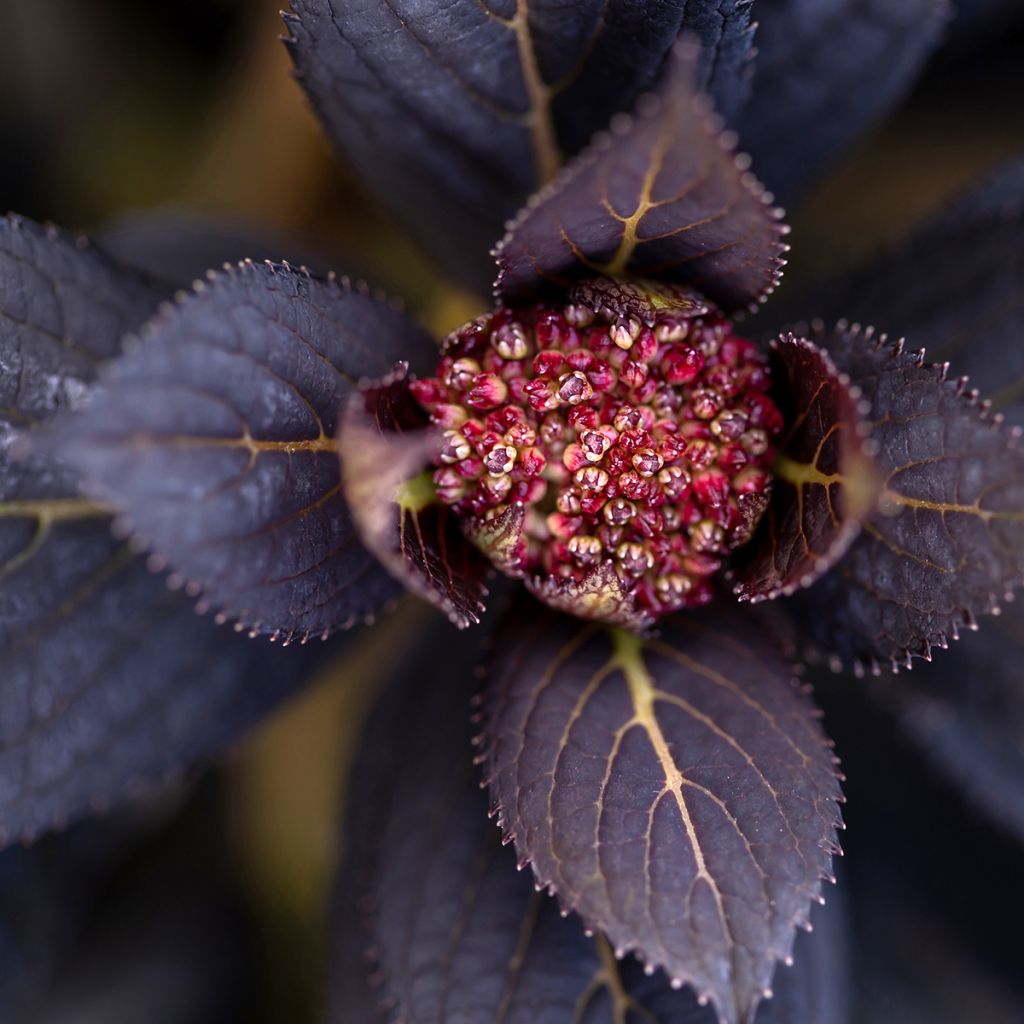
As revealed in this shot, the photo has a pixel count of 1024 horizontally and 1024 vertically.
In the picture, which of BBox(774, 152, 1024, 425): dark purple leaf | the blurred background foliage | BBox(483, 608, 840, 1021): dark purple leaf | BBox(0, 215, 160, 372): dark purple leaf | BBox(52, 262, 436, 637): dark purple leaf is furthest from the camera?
the blurred background foliage

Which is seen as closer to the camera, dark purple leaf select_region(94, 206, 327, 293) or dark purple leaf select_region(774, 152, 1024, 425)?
dark purple leaf select_region(774, 152, 1024, 425)

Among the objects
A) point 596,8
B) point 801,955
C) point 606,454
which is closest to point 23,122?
point 596,8

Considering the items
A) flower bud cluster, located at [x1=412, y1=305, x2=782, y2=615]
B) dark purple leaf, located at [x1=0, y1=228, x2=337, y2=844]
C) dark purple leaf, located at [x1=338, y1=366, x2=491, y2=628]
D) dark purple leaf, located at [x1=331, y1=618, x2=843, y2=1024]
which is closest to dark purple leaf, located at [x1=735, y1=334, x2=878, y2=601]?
flower bud cluster, located at [x1=412, y1=305, x2=782, y2=615]

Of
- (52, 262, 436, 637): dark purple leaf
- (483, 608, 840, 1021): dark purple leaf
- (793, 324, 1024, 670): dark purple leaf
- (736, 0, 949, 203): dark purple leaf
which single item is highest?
(736, 0, 949, 203): dark purple leaf

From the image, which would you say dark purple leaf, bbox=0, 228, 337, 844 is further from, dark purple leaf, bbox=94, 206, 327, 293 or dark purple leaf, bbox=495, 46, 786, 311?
dark purple leaf, bbox=495, 46, 786, 311

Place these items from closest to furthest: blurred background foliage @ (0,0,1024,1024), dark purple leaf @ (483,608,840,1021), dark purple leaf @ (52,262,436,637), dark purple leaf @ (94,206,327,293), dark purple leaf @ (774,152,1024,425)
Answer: dark purple leaf @ (52,262,436,637) → dark purple leaf @ (483,608,840,1021) → dark purple leaf @ (774,152,1024,425) → dark purple leaf @ (94,206,327,293) → blurred background foliage @ (0,0,1024,1024)

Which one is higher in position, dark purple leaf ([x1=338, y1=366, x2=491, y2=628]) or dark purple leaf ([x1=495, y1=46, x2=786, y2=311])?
dark purple leaf ([x1=495, y1=46, x2=786, y2=311])

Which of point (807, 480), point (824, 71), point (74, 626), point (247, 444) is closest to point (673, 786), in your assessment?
point (807, 480)
